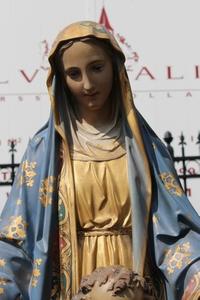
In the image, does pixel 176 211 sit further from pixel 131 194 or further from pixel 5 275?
pixel 5 275

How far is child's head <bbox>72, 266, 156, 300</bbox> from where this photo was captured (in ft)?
27.0

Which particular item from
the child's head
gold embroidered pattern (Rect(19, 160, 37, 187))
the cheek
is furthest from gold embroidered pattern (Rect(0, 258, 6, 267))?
the child's head

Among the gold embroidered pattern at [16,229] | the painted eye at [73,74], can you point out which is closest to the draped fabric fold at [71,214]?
the gold embroidered pattern at [16,229]

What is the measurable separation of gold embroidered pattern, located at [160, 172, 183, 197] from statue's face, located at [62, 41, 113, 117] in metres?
0.48

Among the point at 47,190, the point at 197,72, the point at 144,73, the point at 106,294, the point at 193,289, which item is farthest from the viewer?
the point at 144,73

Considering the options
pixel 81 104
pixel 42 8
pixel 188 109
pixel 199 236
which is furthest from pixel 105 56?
pixel 42 8

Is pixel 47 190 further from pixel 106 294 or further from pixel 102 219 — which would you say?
pixel 106 294

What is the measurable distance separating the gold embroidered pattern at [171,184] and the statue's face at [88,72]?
0.48m

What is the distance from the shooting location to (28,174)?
9969mm

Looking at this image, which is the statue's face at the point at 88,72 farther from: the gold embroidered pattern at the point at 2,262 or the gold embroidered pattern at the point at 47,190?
the gold embroidered pattern at the point at 2,262

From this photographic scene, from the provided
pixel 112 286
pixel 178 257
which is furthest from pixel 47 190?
pixel 112 286

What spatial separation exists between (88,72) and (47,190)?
2.00 ft

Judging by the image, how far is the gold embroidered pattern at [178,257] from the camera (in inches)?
377

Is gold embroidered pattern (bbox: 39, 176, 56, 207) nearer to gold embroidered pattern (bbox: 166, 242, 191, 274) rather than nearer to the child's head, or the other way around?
gold embroidered pattern (bbox: 166, 242, 191, 274)
